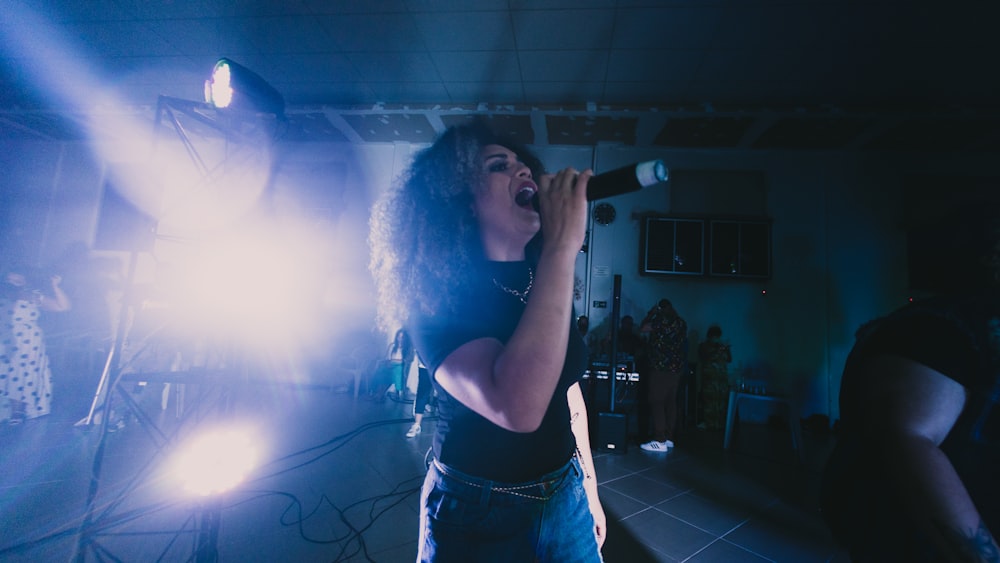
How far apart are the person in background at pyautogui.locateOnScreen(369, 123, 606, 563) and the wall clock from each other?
565 cm

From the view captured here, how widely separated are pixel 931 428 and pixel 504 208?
98 cm

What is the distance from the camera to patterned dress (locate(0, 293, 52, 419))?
143 inches

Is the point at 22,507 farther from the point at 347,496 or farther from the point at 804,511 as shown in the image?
the point at 804,511

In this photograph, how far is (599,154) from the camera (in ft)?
21.7

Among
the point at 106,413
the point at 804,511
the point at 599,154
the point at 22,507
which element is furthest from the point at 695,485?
the point at 599,154

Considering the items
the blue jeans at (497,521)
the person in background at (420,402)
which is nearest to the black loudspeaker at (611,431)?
the person in background at (420,402)

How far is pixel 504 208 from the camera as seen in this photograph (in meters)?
0.97

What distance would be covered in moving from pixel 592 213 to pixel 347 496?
5.37 metres

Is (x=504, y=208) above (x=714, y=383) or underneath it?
above

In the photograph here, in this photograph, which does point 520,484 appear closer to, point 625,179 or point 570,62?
point 625,179

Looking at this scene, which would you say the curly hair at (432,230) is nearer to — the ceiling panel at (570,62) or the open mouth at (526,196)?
the open mouth at (526,196)

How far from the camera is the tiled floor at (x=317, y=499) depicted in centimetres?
207

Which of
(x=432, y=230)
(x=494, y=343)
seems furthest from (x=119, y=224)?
(x=494, y=343)

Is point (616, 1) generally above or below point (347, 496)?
above
